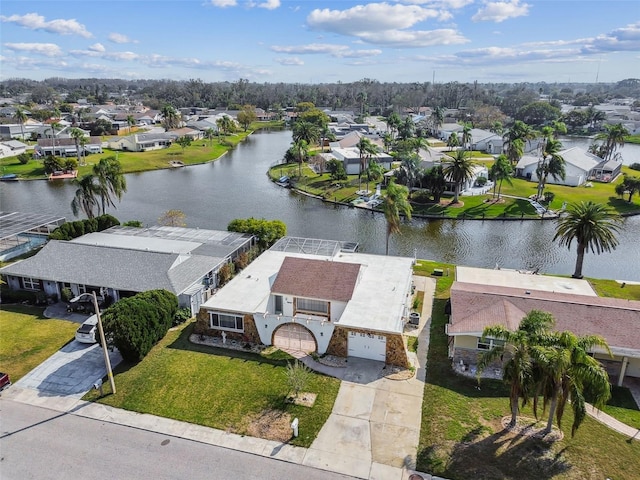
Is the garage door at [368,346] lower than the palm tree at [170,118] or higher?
lower

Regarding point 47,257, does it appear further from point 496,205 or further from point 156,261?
point 496,205

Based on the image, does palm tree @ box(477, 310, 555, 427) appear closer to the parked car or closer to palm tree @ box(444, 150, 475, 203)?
the parked car

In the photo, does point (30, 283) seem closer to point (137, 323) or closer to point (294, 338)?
point (137, 323)

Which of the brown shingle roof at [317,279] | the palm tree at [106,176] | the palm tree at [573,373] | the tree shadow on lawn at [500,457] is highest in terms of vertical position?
the palm tree at [106,176]

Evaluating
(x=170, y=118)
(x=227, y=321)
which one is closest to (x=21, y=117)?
(x=170, y=118)

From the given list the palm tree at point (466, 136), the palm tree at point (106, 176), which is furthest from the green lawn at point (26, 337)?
the palm tree at point (466, 136)

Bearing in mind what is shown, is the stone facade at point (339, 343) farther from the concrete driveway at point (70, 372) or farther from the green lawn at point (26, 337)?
the green lawn at point (26, 337)
